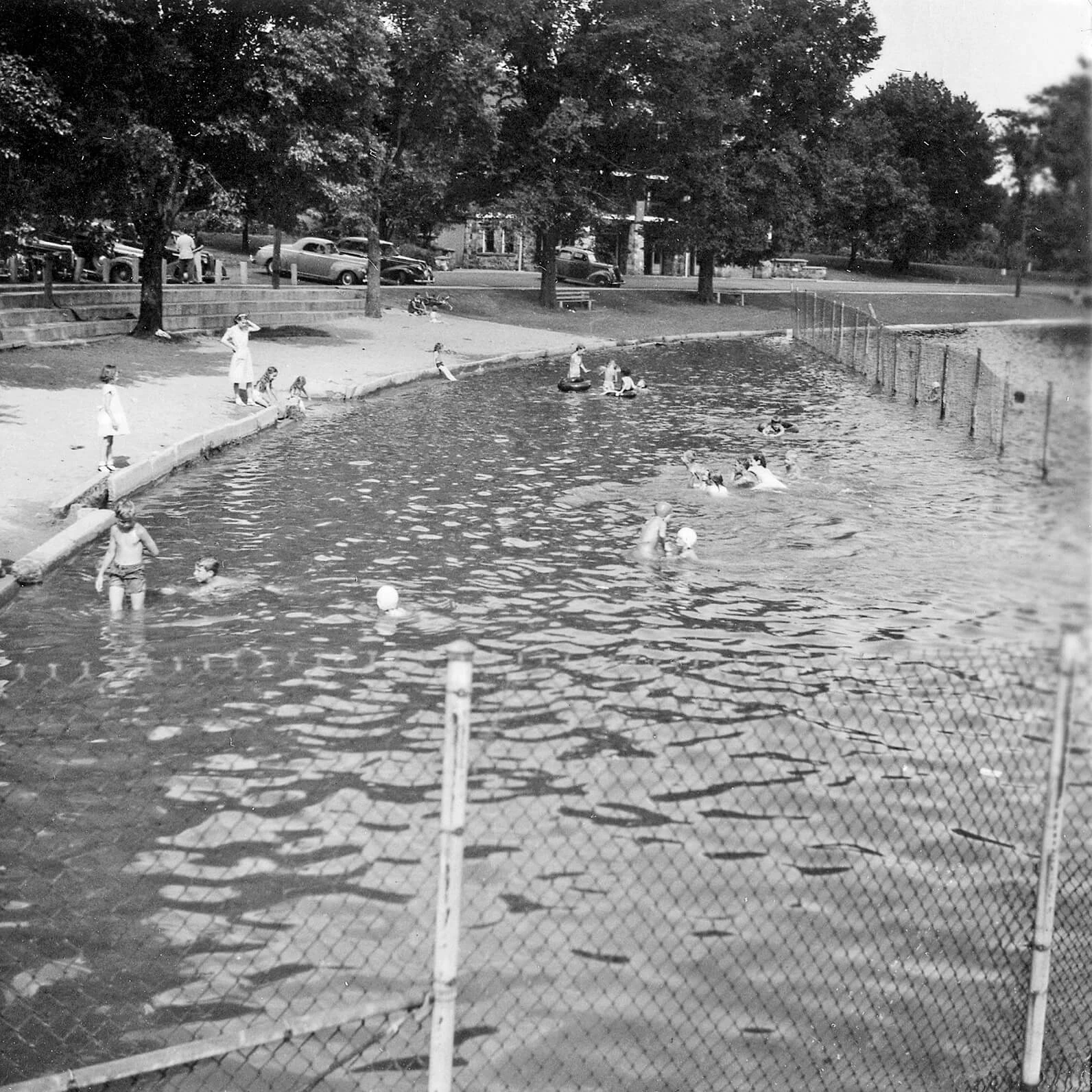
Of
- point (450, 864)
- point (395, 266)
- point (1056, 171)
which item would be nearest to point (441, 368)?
point (395, 266)

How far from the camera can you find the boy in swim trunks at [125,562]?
1575cm

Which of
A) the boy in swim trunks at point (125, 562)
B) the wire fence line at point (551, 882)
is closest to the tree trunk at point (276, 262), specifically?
the boy in swim trunks at point (125, 562)

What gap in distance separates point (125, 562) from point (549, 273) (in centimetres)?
4731

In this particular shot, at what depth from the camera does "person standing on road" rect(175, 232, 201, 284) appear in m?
48.3

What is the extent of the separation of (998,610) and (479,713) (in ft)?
15.9

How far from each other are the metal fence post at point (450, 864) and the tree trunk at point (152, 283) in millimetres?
33967

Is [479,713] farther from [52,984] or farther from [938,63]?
[938,63]

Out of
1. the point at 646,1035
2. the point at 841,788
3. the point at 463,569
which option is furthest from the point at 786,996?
the point at 463,569

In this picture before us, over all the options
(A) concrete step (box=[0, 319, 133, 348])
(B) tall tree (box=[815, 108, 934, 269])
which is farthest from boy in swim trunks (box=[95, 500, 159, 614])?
(B) tall tree (box=[815, 108, 934, 269])

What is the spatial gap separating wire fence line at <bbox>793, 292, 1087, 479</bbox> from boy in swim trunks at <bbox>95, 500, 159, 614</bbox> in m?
9.92

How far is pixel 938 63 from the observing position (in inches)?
338

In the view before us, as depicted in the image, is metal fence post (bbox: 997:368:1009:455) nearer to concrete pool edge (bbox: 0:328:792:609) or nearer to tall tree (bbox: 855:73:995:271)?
tall tree (bbox: 855:73:995:271)

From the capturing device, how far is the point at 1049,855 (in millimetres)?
6809

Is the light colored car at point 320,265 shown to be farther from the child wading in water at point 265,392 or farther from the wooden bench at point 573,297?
the child wading in water at point 265,392
